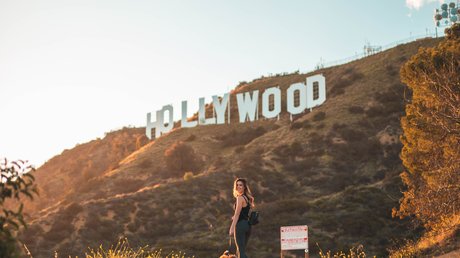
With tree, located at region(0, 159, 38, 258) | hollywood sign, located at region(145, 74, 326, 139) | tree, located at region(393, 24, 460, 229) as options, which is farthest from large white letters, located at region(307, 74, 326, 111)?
tree, located at region(0, 159, 38, 258)

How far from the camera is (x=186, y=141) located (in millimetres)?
71312

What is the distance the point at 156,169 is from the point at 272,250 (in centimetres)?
3464

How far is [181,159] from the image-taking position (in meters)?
63.6

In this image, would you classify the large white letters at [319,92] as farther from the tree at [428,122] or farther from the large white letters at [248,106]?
the tree at [428,122]

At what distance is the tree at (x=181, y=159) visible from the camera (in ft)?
206

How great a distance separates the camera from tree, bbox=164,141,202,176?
62.7 meters

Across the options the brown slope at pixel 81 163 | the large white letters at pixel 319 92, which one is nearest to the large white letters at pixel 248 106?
the large white letters at pixel 319 92

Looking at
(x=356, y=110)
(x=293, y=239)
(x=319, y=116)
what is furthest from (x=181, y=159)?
(x=293, y=239)

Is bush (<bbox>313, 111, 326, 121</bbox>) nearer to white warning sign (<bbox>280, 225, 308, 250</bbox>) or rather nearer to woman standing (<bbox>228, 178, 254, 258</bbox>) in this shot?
white warning sign (<bbox>280, 225, 308, 250</bbox>)

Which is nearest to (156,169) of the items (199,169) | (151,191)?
(199,169)

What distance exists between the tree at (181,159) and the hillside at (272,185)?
2.32 ft

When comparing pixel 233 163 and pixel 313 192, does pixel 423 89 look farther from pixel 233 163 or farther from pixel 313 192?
pixel 233 163

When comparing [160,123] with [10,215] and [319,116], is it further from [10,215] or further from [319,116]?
[10,215]

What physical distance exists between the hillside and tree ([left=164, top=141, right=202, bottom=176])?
2.32ft
